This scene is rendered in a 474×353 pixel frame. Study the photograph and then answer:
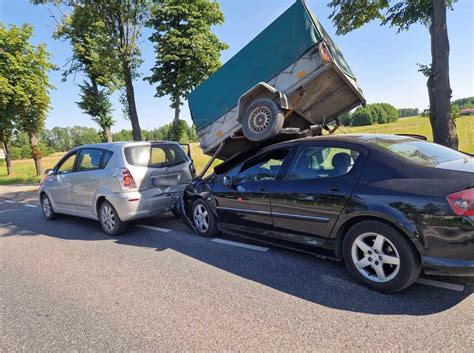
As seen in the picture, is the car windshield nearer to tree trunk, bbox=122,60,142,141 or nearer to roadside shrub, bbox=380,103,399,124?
tree trunk, bbox=122,60,142,141

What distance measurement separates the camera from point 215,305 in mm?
3113

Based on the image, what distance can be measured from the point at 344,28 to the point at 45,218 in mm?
11182

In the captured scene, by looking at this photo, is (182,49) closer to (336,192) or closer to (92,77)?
(92,77)

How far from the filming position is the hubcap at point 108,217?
18.9ft

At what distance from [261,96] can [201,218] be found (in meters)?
2.25

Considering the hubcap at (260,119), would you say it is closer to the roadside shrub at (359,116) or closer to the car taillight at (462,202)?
the roadside shrub at (359,116)

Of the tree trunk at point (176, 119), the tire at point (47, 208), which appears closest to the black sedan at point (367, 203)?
the tire at point (47, 208)

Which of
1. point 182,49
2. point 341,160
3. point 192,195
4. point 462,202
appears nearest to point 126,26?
point 182,49

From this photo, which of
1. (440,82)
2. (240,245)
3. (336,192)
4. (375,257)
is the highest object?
(440,82)

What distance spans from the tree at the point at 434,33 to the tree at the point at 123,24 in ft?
25.9

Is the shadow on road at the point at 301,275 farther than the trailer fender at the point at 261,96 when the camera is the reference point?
No

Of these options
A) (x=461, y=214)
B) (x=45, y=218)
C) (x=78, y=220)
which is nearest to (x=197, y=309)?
(x=461, y=214)

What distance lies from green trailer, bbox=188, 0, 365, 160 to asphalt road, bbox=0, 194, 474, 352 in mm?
1969

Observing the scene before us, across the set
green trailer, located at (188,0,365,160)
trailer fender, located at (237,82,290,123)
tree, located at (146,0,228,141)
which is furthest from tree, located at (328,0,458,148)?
tree, located at (146,0,228,141)
